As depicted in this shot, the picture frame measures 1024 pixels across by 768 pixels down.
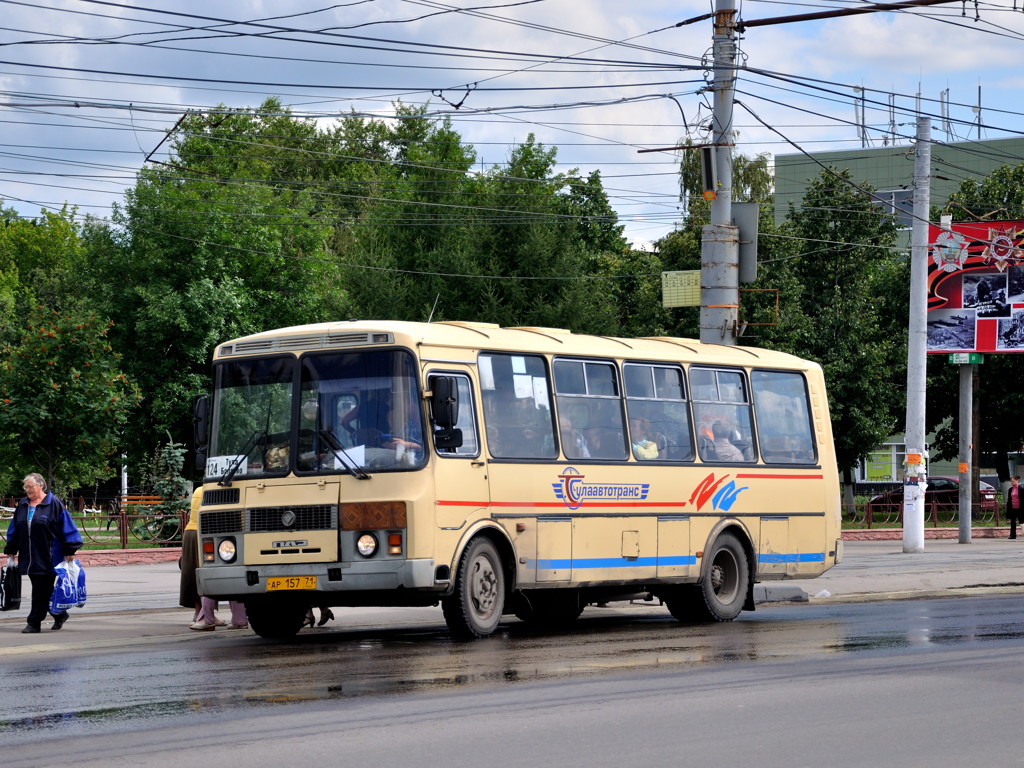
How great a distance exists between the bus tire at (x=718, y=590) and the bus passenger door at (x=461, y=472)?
389 centimetres

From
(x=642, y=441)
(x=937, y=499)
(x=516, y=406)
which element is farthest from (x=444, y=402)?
(x=937, y=499)

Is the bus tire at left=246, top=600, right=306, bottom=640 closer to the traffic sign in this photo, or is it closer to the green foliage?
the green foliage

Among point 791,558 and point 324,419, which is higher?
point 324,419

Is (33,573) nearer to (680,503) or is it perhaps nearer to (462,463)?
(462,463)

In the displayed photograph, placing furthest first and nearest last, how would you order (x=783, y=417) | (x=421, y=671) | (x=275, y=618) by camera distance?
(x=783, y=417)
(x=275, y=618)
(x=421, y=671)

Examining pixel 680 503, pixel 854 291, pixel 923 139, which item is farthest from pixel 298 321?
pixel 680 503

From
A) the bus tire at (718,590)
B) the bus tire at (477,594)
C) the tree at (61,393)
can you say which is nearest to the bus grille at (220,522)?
the bus tire at (477,594)

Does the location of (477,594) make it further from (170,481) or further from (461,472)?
(170,481)

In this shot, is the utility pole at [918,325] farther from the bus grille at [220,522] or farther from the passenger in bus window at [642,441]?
the bus grille at [220,522]

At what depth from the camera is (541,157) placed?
52375mm

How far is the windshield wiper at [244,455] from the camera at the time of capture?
48.8 feet

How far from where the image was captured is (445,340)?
1493cm

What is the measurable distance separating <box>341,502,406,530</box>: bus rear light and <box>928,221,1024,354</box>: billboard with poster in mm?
25098

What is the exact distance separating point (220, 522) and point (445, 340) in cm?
272
